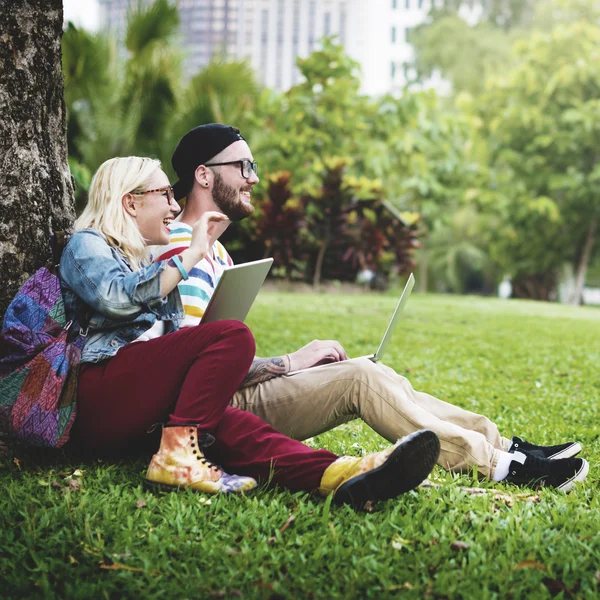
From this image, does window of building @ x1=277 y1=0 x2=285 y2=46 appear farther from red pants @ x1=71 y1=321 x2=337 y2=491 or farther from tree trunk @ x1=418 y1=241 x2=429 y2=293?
red pants @ x1=71 y1=321 x2=337 y2=491

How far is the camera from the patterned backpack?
9.89 feet

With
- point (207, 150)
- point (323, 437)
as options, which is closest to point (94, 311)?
point (207, 150)

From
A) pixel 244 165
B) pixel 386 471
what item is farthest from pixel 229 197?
pixel 386 471

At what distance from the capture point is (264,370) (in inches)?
137

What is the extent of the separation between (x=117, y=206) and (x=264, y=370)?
94 cm

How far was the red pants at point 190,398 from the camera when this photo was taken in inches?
119

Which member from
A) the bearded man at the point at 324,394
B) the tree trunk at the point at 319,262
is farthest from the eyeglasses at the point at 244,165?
the tree trunk at the point at 319,262

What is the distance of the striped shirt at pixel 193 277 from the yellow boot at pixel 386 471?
909 millimetres

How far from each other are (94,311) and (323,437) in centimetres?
189

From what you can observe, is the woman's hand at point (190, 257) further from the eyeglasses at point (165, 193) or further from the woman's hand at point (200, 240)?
the eyeglasses at point (165, 193)

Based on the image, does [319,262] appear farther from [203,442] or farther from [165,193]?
[203,442]

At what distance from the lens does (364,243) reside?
59.8 ft

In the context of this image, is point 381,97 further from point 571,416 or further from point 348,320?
point 571,416

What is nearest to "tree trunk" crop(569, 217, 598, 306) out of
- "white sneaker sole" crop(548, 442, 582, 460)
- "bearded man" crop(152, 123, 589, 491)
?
"white sneaker sole" crop(548, 442, 582, 460)
